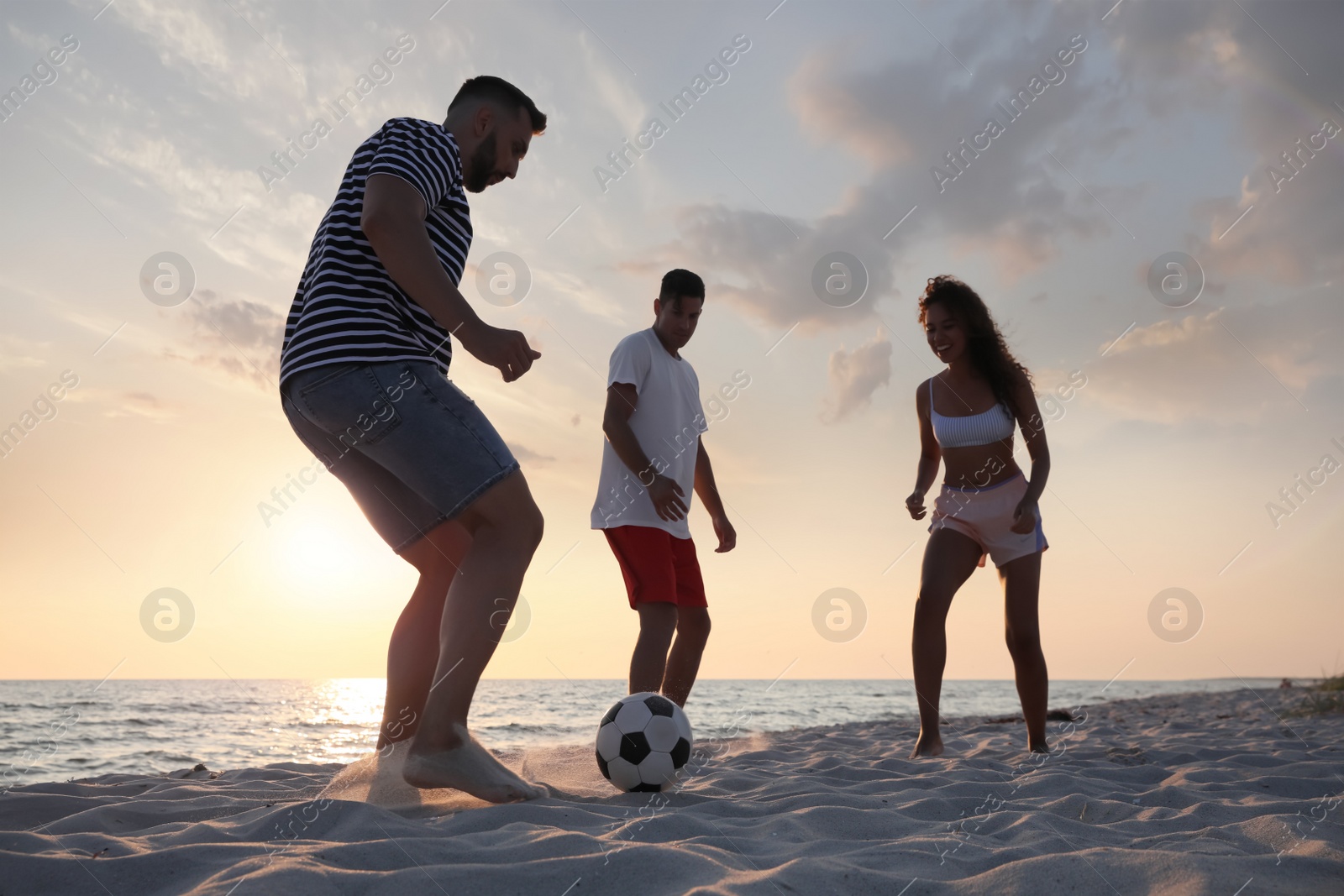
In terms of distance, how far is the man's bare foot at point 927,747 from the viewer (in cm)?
412

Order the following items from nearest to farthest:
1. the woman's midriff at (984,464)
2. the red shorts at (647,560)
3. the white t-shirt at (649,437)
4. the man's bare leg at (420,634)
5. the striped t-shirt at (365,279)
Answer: the striped t-shirt at (365,279), the man's bare leg at (420,634), the red shorts at (647,560), the white t-shirt at (649,437), the woman's midriff at (984,464)

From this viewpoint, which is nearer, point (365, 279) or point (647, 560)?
point (365, 279)

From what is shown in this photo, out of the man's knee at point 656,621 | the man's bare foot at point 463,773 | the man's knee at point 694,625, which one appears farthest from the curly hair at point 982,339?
the man's bare foot at point 463,773

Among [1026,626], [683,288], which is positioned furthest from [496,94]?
[1026,626]

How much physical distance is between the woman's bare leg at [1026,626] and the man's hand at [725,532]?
1.40 m

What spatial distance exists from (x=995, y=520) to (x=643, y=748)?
2.29 meters

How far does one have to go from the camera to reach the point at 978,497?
4191 mm

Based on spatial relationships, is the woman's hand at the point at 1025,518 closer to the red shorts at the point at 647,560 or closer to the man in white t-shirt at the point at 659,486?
the man in white t-shirt at the point at 659,486

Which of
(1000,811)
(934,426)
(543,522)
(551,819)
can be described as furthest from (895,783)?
(934,426)

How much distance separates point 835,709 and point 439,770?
14.1m

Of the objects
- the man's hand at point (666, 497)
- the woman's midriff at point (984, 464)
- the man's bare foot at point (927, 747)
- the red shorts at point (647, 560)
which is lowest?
the man's bare foot at point (927, 747)

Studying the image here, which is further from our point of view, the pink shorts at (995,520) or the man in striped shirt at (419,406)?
the pink shorts at (995,520)

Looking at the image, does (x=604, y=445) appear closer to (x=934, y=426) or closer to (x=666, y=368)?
(x=666, y=368)

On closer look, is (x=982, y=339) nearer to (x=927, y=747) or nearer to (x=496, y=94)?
(x=927, y=747)
